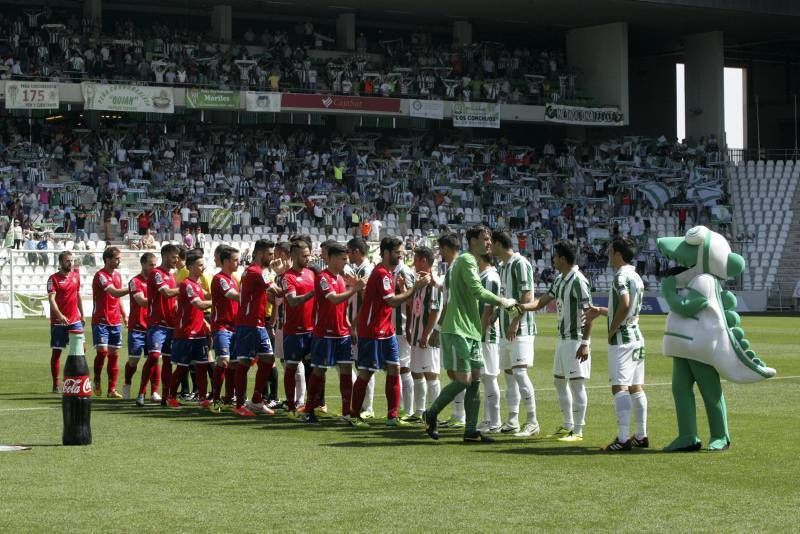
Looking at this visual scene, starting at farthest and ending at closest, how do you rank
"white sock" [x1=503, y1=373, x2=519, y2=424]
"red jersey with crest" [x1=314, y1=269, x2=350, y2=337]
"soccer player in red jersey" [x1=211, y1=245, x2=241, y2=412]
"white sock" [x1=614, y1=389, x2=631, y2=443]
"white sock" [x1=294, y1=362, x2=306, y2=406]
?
"white sock" [x1=294, y1=362, x2=306, y2=406], "soccer player in red jersey" [x1=211, y1=245, x2=241, y2=412], "red jersey with crest" [x1=314, y1=269, x2=350, y2=337], "white sock" [x1=503, y1=373, x2=519, y2=424], "white sock" [x1=614, y1=389, x2=631, y2=443]

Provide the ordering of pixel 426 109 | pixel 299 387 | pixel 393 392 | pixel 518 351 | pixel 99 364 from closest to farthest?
pixel 518 351, pixel 393 392, pixel 299 387, pixel 99 364, pixel 426 109

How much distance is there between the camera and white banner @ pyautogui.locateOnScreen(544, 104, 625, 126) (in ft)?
198

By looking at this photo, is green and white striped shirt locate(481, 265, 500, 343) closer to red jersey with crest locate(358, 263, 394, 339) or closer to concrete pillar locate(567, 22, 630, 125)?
red jersey with crest locate(358, 263, 394, 339)

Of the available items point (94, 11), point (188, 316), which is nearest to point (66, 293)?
point (188, 316)

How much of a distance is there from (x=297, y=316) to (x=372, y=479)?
16.4ft

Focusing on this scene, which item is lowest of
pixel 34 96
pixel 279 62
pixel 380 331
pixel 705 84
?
pixel 380 331

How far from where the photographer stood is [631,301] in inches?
488

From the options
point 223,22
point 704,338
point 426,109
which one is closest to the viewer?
point 704,338

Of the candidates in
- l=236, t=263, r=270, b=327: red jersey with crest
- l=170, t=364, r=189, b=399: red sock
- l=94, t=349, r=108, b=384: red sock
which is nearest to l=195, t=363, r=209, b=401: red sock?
l=170, t=364, r=189, b=399: red sock

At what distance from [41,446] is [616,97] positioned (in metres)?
53.1

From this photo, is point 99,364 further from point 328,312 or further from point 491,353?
point 491,353

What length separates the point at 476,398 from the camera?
43.1 ft

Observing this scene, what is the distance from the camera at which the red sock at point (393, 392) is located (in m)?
14.4

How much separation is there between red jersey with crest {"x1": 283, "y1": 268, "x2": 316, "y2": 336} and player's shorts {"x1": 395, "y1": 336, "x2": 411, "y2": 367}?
100cm
